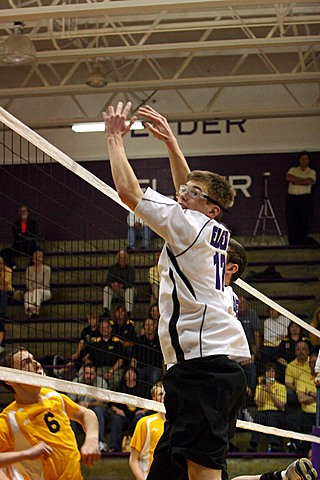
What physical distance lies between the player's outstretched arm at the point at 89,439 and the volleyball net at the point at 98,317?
180 mm

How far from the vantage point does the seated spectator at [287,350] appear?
13570 mm

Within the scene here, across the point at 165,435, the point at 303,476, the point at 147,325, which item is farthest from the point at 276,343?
the point at 165,435

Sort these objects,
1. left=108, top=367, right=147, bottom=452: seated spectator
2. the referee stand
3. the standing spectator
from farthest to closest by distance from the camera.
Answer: the referee stand → the standing spectator → left=108, top=367, right=147, bottom=452: seated spectator

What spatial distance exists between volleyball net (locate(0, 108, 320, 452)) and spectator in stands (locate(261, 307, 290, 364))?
0.02m

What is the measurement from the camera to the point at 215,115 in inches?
773

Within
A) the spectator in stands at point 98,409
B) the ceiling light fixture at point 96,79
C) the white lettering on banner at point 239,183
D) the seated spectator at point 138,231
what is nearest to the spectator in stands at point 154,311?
the seated spectator at point 138,231

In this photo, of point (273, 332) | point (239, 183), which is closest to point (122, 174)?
point (273, 332)

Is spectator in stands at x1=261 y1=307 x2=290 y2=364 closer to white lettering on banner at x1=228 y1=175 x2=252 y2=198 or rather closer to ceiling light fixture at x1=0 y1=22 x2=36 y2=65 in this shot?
→ white lettering on banner at x1=228 y1=175 x2=252 y2=198

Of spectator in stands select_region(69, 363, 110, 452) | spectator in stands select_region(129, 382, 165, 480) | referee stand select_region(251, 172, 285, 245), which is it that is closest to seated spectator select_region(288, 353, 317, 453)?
spectator in stands select_region(69, 363, 110, 452)

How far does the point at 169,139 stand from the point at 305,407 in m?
8.89

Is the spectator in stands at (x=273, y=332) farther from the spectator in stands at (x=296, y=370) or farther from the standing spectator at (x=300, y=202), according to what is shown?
the standing spectator at (x=300, y=202)

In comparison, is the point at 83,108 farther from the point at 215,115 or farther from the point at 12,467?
the point at 12,467

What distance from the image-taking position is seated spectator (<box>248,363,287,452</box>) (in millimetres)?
12219

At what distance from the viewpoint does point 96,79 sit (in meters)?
18.0
